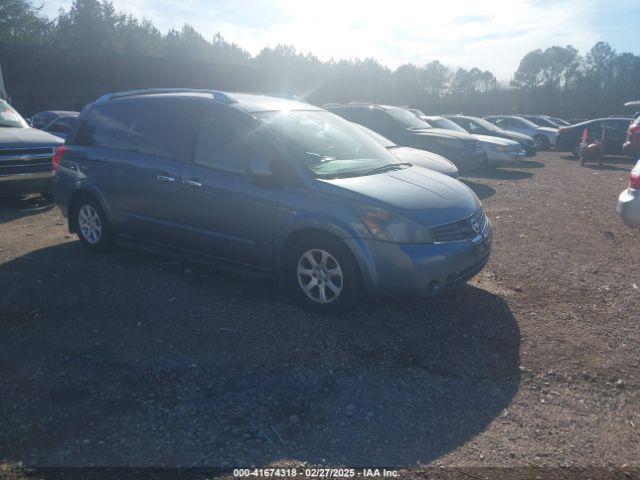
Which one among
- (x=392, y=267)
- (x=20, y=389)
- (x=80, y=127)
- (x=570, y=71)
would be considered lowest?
(x=20, y=389)

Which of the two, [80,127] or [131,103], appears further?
[80,127]

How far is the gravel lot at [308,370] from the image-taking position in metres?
3.12

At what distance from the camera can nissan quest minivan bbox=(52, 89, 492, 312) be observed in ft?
14.8

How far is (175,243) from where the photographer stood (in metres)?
5.69

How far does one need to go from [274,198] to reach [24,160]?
627 cm

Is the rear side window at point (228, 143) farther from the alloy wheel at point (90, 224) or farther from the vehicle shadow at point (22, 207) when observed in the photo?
the vehicle shadow at point (22, 207)

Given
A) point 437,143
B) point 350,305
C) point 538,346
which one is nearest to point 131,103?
point 350,305

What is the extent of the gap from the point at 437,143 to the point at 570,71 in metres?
69.9

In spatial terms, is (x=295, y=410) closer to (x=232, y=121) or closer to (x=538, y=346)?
(x=538, y=346)

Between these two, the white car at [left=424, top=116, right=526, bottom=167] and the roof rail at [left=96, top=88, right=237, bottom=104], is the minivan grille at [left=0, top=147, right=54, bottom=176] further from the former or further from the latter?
the white car at [left=424, top=116, right=526, bottom=167]

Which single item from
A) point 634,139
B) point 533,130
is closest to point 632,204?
point 634,139

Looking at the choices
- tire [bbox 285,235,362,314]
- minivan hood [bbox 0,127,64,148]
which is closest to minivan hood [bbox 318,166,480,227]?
tire [bbox 285,235,362,314]

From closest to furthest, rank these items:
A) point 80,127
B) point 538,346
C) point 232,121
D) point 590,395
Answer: point 590,395
point 538,346
point 232,121
point 80,127

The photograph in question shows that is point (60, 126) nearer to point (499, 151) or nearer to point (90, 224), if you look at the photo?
point (90, 224)
